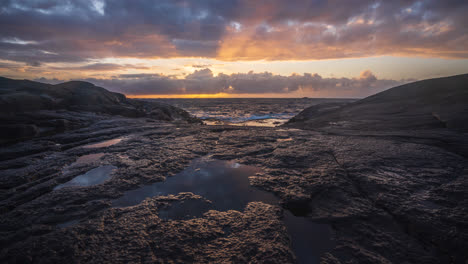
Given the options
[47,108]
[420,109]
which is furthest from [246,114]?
[420,109]

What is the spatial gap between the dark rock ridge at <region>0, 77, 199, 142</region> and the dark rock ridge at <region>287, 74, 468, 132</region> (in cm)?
1430

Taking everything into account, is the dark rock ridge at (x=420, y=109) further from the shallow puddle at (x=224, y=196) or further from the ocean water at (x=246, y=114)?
the ocean water at (x=246, y=114)

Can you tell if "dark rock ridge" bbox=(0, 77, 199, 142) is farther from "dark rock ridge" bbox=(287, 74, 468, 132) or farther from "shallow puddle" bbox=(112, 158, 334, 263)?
"dark rock ridge" bbox=(287, 74, 468, 132)

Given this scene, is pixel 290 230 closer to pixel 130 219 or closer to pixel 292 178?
pixel 292 178

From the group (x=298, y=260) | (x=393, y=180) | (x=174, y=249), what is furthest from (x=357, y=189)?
(x=174, y=249)

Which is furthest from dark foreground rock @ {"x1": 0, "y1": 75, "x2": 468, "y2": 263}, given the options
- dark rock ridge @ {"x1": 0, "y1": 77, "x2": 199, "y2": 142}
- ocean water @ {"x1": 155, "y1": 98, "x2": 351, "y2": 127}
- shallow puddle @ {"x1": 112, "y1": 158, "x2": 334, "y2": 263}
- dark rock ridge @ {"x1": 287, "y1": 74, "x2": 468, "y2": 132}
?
ocean water @ {"x1": 155, "y1": 98, "x2": 351, "y2": 127}

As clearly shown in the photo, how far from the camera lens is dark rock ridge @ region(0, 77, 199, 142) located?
857cm

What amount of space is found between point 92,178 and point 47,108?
14711 millimetres

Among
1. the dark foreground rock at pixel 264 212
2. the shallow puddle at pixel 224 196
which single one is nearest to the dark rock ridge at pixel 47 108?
the dark foreground rock at pixel 264 212

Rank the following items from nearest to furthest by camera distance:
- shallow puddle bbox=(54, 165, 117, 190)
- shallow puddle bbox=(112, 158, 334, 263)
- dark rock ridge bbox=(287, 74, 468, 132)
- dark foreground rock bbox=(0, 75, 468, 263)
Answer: dark foreground rock bbox=(0, 75, 468, 263), shallow puddle bbox=(112, 158, 334, 263), shallow puddle bbox=(54, 165, 117, 190), dark rock ridge bbox=(287, 74, 468, 132)

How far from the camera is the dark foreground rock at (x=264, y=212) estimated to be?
6.65ft

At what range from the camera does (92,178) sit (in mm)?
4047

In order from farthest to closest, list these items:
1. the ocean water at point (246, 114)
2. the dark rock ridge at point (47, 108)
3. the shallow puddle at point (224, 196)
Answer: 1. the ocean water at point (246, 114)
2. the dark rock ridge at point (47, 108)
3. the shallow puddle at point (224, 196)

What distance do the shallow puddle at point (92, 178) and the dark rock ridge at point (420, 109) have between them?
948 cm
